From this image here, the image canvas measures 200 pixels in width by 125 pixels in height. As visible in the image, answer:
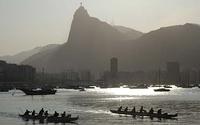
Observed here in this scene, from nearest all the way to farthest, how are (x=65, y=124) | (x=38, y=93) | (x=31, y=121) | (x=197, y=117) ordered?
(x=65, y=124) → (x=31, y=121) → (x=197, y=117) → (x=38, y=93)

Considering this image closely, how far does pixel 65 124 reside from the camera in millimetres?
Answer: 74375

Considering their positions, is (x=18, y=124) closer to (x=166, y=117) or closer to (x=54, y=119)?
(x=54, y=119)

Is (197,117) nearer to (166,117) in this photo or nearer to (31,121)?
(166,117)

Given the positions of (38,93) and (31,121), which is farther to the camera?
(38,93)

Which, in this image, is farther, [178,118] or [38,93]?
[38,93]

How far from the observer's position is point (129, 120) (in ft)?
267

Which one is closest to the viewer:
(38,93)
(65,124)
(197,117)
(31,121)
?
(65,124)

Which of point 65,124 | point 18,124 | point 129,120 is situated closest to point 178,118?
point 129,120

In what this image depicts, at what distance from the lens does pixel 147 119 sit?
82.9 meters

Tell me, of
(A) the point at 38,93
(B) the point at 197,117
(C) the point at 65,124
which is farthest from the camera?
(A) the point at 38,93

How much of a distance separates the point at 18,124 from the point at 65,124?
7.21 metres

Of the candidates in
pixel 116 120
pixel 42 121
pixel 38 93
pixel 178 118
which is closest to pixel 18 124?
pixel 42 121

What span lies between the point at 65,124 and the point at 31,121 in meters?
7.99

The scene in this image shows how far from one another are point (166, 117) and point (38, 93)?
12096cm
